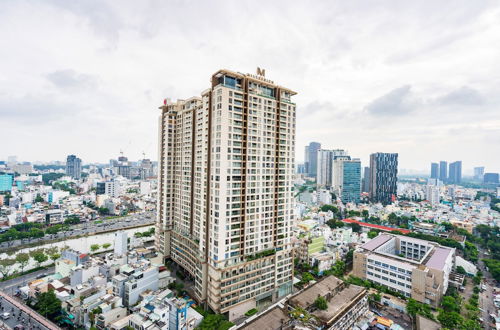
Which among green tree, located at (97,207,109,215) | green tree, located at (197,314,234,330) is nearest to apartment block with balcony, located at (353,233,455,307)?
green tree, located at (197,314,234,330)

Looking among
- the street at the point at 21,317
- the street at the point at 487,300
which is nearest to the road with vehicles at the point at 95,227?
the street at the point at 21,317

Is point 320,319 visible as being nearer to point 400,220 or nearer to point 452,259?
point 452,259

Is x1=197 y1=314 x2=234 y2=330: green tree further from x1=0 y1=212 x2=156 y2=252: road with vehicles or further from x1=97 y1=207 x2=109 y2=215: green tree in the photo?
x1=97 y1=207 x2=109 y2=215: green tree

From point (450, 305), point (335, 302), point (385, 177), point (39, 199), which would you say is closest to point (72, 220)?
point (39, 199)

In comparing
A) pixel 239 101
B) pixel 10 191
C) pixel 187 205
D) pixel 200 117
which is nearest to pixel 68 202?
pixel 10 191

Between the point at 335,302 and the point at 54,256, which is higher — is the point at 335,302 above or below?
above

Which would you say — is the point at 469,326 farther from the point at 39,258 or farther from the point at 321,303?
the point at 39,258

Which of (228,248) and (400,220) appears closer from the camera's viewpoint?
(228,248)
